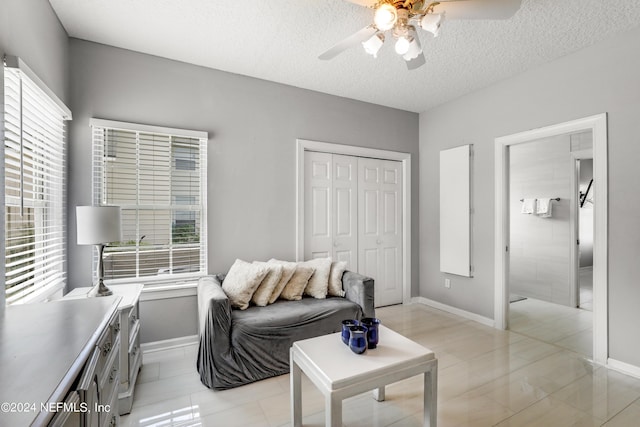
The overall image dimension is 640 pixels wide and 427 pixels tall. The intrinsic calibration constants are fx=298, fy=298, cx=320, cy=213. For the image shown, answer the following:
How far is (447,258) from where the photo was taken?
12.9 feet

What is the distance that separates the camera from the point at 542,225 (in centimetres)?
448

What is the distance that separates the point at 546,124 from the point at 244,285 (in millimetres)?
3309

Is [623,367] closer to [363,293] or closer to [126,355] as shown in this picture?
[363,293]

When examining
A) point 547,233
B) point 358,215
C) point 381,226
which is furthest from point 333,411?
point 547,233

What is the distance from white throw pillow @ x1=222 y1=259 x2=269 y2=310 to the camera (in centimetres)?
256

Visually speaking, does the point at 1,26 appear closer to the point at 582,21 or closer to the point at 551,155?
the point at 582,21

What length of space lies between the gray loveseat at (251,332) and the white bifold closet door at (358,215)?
106 cm

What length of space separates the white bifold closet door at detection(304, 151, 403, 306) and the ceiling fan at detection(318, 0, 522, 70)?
1.86m

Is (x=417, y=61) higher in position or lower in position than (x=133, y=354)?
higher

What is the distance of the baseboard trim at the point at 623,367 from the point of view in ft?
7.75

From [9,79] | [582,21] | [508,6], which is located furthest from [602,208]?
[9,79]

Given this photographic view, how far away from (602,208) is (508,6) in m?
1.99

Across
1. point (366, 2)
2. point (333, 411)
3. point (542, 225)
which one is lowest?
point (333, 411)

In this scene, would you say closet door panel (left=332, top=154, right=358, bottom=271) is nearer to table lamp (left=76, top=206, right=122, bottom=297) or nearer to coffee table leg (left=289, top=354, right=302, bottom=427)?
coffee table leg (left=289, top=354, right=302, bottom=427)
